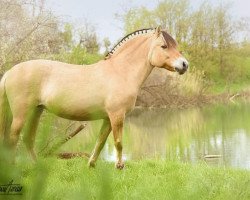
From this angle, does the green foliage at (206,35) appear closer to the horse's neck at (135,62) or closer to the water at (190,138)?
the water at (190,138)

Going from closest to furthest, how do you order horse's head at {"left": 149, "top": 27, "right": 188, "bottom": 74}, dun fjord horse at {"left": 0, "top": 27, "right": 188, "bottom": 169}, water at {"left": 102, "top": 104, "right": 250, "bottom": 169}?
dun fjord horse at {"left": 0, "top": 27, "right": 188, "bottom": 169}, horse's head at {"left": 149, "top": 27, "right": 188, "bottom": 74}, water at {"left": 102, "top": 104, "right": 250, "bottom": 169}

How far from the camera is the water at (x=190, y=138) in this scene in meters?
12.1

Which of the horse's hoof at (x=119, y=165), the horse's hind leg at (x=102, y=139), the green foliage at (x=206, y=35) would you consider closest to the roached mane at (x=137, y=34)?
the horse's hind leg at (x=102, y=139)

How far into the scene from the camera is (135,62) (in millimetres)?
5809

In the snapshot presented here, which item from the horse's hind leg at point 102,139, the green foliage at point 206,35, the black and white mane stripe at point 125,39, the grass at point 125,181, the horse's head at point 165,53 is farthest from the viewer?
the green foliage at point 206,35

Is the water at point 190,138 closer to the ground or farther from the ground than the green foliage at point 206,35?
closer to the ground

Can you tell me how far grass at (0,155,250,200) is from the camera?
74 centimetres

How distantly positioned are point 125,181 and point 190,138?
11.9m

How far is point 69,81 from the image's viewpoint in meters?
5.47

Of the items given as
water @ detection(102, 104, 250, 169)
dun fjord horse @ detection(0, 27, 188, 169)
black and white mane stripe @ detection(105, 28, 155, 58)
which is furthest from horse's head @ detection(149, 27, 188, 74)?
water @ detection(102, 104, 250, 169)

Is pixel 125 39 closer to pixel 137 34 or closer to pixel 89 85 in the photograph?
pixel 137 34

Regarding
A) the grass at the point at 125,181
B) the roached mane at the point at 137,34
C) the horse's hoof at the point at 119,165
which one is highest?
the roached mane at the point at 137,34

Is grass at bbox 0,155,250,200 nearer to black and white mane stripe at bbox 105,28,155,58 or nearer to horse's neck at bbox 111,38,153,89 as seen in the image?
horse's neck at bbox 111,38,153,89

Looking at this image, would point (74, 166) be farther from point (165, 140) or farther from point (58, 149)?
point (165, 140)
